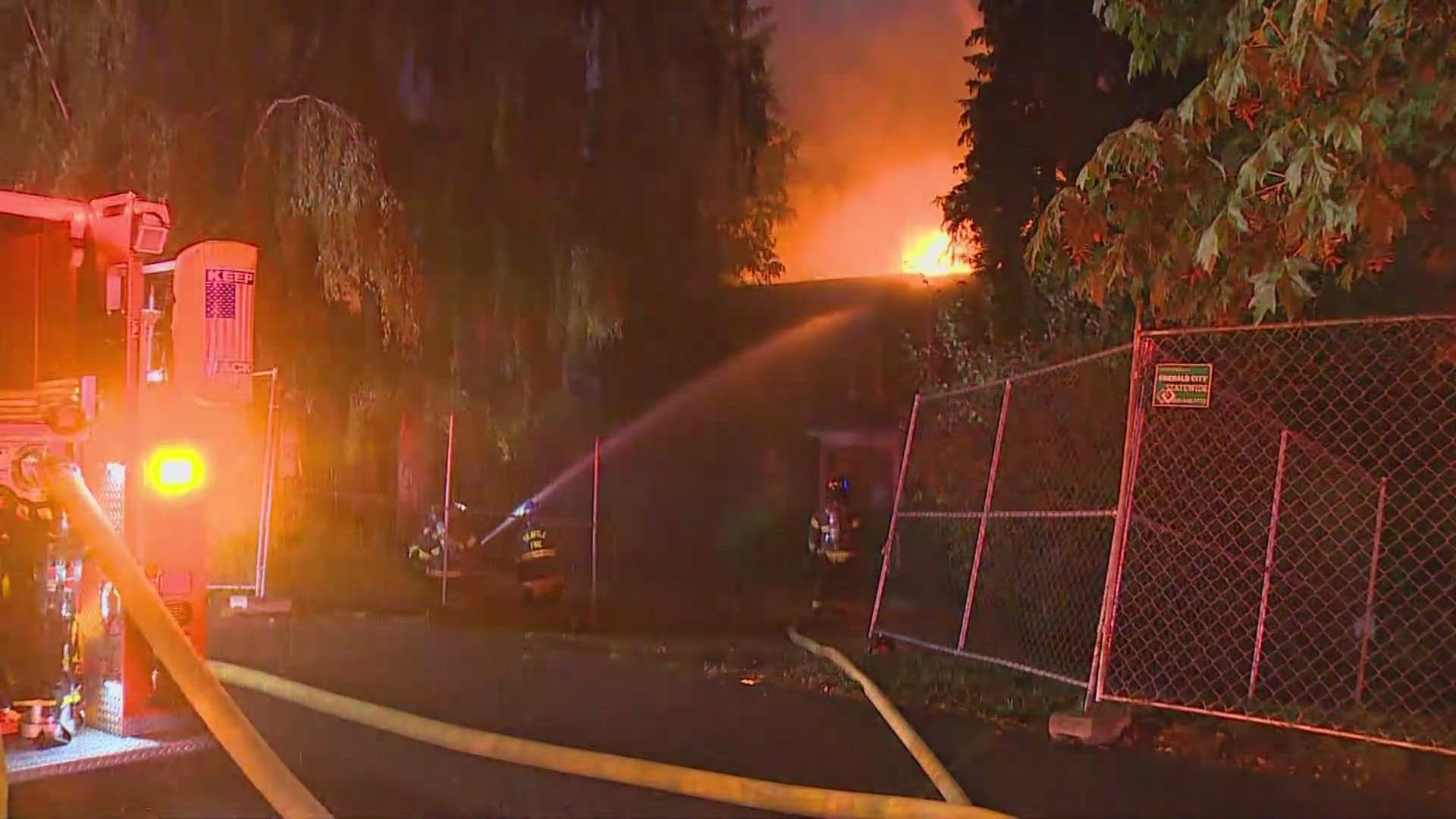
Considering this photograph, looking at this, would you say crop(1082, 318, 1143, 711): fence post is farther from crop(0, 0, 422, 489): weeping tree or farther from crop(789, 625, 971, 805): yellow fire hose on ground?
crop(0, 0, 422, 489): weeping tree

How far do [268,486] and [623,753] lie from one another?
5519 mm

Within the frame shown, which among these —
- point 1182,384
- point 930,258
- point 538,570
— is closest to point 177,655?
point 1182,384

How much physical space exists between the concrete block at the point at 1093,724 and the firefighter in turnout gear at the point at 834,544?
6.48m

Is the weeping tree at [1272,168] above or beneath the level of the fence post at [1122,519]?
above

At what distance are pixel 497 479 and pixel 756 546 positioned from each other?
3997 mm

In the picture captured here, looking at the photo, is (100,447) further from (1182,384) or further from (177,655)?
(1182,384)

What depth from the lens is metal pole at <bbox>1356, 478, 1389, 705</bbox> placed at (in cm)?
727

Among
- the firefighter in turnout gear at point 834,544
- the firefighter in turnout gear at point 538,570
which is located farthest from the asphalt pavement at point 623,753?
the firefighter in turnout gear at point 834,544

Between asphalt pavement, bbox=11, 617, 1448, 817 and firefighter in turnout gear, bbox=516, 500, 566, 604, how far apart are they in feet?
13.1

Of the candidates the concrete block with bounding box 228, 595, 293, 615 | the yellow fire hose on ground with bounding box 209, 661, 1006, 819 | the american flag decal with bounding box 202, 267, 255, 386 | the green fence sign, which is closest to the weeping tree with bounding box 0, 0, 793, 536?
the concrete block with bounding box 228, 595, 293, 615

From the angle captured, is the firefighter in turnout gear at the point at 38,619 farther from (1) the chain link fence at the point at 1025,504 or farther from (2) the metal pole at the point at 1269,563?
(2) the metal pole at the point at 1269,563

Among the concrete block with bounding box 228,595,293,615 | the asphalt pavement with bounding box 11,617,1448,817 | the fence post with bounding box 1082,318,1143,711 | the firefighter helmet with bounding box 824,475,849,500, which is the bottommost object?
the concrete block with bounding box 228,595,293,615

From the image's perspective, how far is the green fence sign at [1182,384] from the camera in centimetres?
665

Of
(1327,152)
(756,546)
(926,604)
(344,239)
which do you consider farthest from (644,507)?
(1327,152)
